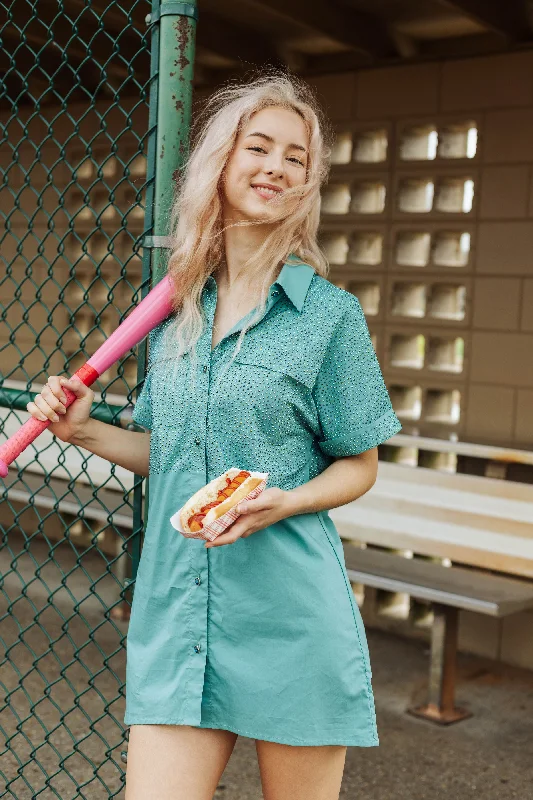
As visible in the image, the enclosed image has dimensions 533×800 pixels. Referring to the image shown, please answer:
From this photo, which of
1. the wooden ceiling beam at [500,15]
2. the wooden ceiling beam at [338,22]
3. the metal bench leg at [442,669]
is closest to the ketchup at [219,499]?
the metal bench leg at [442,669]

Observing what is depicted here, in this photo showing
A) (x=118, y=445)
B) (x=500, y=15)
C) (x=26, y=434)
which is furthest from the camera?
(x=500, y=15)

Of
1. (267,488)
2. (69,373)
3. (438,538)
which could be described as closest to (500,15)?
(438,538)

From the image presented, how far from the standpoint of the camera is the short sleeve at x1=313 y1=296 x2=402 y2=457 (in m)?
1.63

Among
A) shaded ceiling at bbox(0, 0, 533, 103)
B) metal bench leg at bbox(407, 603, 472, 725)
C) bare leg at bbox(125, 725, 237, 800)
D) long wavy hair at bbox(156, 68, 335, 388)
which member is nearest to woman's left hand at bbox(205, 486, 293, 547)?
long wavy hair at bbox(156, 68, 335, 388)

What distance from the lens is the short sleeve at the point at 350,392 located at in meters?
1.63

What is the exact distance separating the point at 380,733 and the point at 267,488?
2486mm

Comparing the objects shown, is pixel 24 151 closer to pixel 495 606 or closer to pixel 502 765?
pixel 495 606

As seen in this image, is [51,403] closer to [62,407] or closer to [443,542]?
[62,407]

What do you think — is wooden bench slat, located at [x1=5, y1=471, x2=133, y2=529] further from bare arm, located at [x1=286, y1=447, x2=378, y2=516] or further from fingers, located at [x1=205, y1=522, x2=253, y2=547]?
fingers, located at [x1=205, y1=522, x2=253, y2=547]

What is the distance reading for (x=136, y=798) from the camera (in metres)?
1.65

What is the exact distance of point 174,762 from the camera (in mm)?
1633

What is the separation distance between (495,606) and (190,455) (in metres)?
2.37

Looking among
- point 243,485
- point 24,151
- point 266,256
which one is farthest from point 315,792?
point 24,151

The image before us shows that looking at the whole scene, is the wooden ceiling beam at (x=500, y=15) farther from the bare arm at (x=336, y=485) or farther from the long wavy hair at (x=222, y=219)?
the bare arm at (x=336, y=485)
